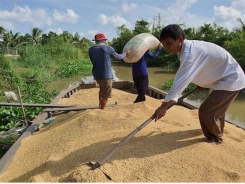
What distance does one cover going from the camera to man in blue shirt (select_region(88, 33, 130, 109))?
4238 millimetres

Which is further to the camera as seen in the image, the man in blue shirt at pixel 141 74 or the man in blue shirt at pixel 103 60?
the man in blue shirt at pixel 141 74

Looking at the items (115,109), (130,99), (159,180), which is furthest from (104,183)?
(130,99)

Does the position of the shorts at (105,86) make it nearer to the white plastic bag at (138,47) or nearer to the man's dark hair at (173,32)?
the white plastic bag at (138,47)

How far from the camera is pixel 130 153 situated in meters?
2.47

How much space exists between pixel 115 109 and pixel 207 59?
2145 millimetres

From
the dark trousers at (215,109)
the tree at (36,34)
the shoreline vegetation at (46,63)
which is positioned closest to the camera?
the dark trousers at (215,109)

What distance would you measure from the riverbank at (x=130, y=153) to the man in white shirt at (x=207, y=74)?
32 centimetres

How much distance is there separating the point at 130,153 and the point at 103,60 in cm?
219

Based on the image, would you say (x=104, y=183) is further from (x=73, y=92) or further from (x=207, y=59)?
(x=73, y=92)

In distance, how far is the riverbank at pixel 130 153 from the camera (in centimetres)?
212

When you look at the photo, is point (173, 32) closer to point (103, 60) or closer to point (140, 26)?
point (103, 60)

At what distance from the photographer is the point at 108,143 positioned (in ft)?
9.03

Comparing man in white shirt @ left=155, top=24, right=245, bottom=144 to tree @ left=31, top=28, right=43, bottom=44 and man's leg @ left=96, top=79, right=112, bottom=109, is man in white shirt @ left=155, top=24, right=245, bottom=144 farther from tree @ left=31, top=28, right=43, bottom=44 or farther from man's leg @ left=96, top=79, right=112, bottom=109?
tree @ left=31, top=28, right=43, bottom=44

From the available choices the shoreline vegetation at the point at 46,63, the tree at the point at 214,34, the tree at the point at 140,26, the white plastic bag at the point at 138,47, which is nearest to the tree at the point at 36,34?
the shoreline vegetation at the point at 46,63
